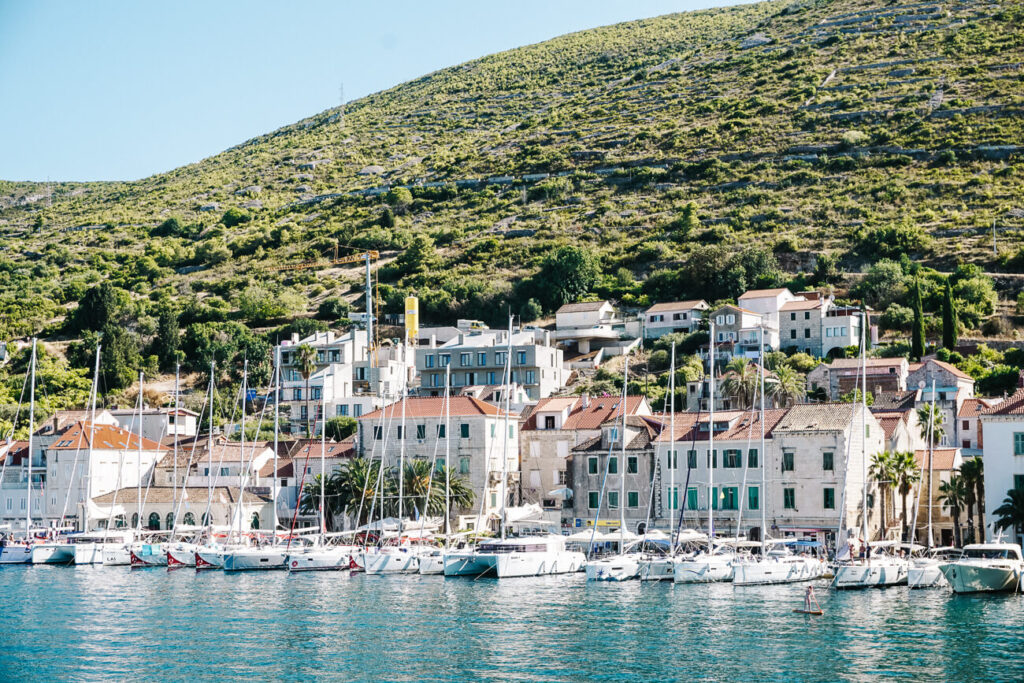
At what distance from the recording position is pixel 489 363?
11588cm

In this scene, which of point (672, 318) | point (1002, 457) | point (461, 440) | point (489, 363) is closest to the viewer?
point (1002, 457)

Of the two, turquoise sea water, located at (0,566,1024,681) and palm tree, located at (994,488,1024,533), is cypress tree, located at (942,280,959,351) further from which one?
turquoise sea water, located at (0,566,1024,681)

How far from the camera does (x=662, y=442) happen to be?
75.1 m

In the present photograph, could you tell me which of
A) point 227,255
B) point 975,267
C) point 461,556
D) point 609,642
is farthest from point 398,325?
point 609,642

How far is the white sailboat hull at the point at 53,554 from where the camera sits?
254ft

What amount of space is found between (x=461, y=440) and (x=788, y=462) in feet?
72.8

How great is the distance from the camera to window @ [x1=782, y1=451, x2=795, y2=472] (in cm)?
7075

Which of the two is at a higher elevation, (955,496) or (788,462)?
(788,462)

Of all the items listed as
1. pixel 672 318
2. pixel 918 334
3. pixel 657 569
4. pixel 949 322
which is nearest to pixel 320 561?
pixel 657 569

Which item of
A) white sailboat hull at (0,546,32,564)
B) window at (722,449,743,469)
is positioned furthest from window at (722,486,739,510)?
white sailboat hull at (0,546,32,564)

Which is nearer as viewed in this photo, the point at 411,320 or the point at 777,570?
the point at 777,570

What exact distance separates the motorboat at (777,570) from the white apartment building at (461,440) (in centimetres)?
2385

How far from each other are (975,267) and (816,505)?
218 ft

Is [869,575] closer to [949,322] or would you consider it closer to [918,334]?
[918,334]
